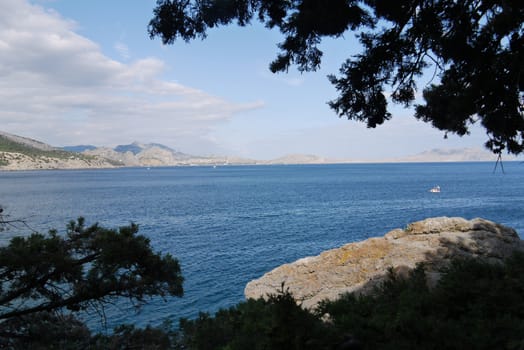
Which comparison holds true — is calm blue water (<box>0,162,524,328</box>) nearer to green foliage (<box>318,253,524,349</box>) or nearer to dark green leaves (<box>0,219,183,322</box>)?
dark green leaves (<box>0,219,183,322</box>)

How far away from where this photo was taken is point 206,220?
51.1 metres

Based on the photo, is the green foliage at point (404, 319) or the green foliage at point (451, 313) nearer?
the green foliage at point (404, 319)

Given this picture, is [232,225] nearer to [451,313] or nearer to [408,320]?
[451,313]

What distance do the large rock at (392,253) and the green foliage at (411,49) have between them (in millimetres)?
8144

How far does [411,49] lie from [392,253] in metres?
10.0

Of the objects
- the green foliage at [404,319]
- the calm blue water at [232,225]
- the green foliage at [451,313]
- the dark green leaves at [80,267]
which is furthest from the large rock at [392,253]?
the green foliage at [451,313]

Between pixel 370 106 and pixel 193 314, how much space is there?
1563cm

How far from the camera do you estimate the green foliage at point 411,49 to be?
7.43 m

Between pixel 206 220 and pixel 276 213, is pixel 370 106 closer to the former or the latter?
pixel 206 220

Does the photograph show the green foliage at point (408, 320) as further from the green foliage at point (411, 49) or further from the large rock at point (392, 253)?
the large rock at point (392, 253)

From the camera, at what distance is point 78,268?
877cm

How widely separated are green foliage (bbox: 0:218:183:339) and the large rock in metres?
7.71

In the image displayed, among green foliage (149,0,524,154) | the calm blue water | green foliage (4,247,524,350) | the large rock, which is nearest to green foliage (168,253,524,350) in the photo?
green foliage (4,247,524,350)

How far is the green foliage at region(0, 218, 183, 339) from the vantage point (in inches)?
323
